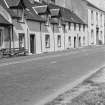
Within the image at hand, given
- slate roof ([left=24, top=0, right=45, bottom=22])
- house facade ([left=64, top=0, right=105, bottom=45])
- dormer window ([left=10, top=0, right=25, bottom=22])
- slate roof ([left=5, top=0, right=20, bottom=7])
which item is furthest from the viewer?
house facade ([left=64, top=0, right=105, bottom=45])

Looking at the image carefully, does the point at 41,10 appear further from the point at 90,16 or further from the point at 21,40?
the point at 90,16

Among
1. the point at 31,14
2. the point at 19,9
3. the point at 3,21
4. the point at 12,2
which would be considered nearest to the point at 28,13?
the point at 31,14

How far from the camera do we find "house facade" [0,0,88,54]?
28.8m

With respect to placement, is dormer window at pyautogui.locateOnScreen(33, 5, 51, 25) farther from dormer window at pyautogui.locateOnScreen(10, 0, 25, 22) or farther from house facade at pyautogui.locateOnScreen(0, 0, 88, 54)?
dormer window at pyautogui.locateOnScreen(10, 0, 25, 22)

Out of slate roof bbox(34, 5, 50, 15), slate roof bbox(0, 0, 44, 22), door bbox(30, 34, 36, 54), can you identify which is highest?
slate roof bbox(34, 5, 50, 15)

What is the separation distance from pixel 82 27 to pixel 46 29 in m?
18.6

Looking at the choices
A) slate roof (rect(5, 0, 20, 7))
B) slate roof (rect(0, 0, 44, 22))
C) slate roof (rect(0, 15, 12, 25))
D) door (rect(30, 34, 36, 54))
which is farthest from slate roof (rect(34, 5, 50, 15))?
slate roof (rect(0, 15, 12, 25))

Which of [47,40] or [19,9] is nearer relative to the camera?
[19,9]

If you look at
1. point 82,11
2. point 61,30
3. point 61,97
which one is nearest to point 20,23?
point 61,30

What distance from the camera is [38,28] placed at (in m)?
33.6

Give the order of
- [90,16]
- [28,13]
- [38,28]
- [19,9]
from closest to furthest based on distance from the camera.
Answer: [19,9]
[28,13]
[38,28]
[90,16]

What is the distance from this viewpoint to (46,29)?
1410 inches

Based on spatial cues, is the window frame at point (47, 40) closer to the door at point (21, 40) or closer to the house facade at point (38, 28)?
the house facade at point (38, 28)

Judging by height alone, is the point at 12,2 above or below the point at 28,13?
above
